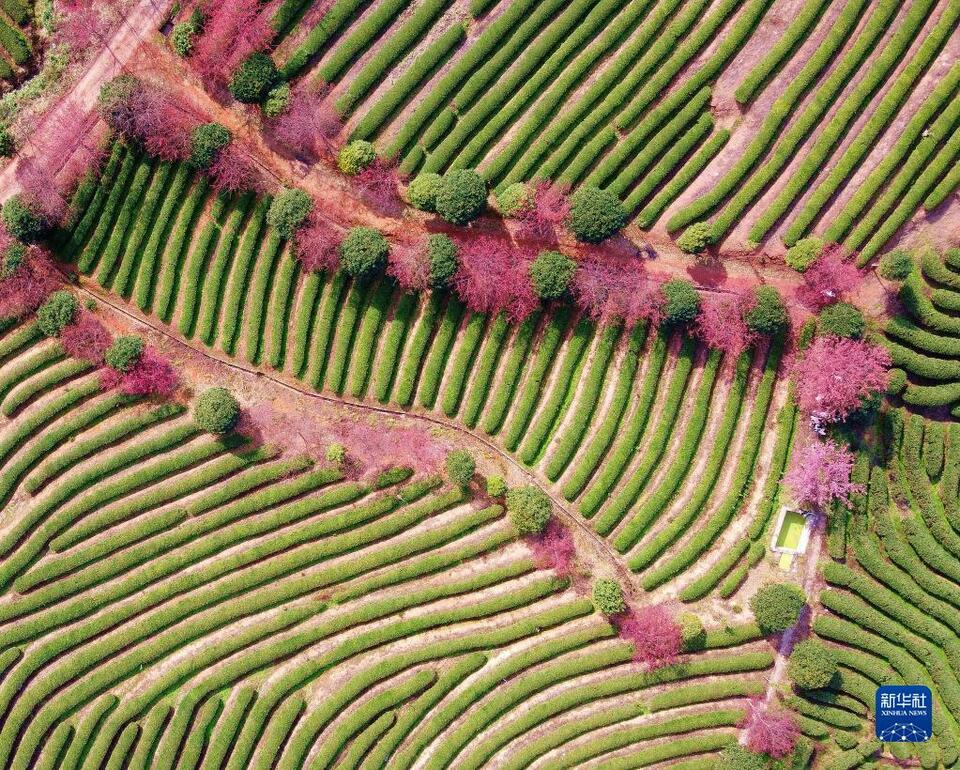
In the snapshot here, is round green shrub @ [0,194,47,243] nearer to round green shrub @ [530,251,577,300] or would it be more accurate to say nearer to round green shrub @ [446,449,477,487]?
round green shrub @ [446,449,477,487]

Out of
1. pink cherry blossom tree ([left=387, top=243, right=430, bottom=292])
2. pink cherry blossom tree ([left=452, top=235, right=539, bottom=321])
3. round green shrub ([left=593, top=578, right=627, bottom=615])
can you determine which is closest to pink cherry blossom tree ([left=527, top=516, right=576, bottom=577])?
round green shrub ([left=593, top=578, right=627, bottom=615])

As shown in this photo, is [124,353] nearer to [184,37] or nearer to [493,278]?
[184,37]

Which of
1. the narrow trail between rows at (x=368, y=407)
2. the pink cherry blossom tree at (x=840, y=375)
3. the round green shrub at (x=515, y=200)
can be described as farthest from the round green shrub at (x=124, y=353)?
the pink cherry blossom tree at (x=840, y=375)

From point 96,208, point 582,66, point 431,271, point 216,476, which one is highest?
point 582,66

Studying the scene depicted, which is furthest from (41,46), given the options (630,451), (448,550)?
(630,451)

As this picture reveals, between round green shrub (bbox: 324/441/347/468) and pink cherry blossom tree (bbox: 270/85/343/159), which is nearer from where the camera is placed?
pink cherry blossom tree (bbox: 270/85/343/159)

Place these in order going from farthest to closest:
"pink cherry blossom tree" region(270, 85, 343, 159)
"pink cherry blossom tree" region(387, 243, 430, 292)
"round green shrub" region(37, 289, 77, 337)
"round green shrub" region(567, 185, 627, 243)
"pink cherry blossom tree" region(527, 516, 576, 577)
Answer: "pink cherry blossom tree" region(527, 516, 576, 577) → "round green shrub" region(37, 289, 77, 337) → "pink cherry blossom tree" region(270, 85, 343, 159) → "pink cherry blossom tree" region(387, 243, 430, 292) → "round green shrub" region(567, 185, 627, 243)

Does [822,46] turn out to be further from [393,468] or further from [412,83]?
[393,468]
